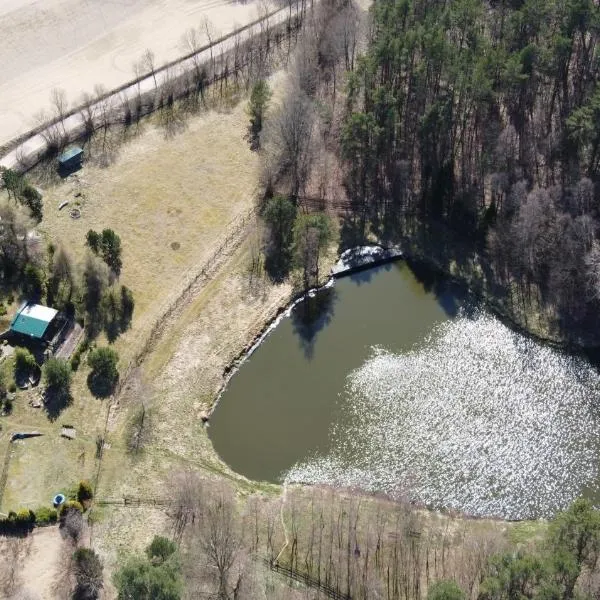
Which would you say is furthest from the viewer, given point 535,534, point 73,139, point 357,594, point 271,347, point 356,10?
point 356,10

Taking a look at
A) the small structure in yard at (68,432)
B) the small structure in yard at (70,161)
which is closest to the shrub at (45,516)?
the small structure in yard at (68,432)

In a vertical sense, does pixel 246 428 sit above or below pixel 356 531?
above

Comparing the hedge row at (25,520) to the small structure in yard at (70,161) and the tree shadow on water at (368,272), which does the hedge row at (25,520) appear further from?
the small structure in yard at (70,161)

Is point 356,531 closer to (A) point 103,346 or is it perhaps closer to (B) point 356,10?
(A) point 103,346

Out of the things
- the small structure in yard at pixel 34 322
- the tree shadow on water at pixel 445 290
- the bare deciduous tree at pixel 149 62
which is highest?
the bare deciduous tree at pixel 149 62

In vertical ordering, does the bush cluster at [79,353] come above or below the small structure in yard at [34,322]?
below

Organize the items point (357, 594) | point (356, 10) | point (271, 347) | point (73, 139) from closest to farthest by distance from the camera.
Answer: point (357, 594) → point (271, 347) → point (73, 139) → point (356, 10)

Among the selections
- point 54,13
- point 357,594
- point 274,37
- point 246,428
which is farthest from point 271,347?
point 54,13
